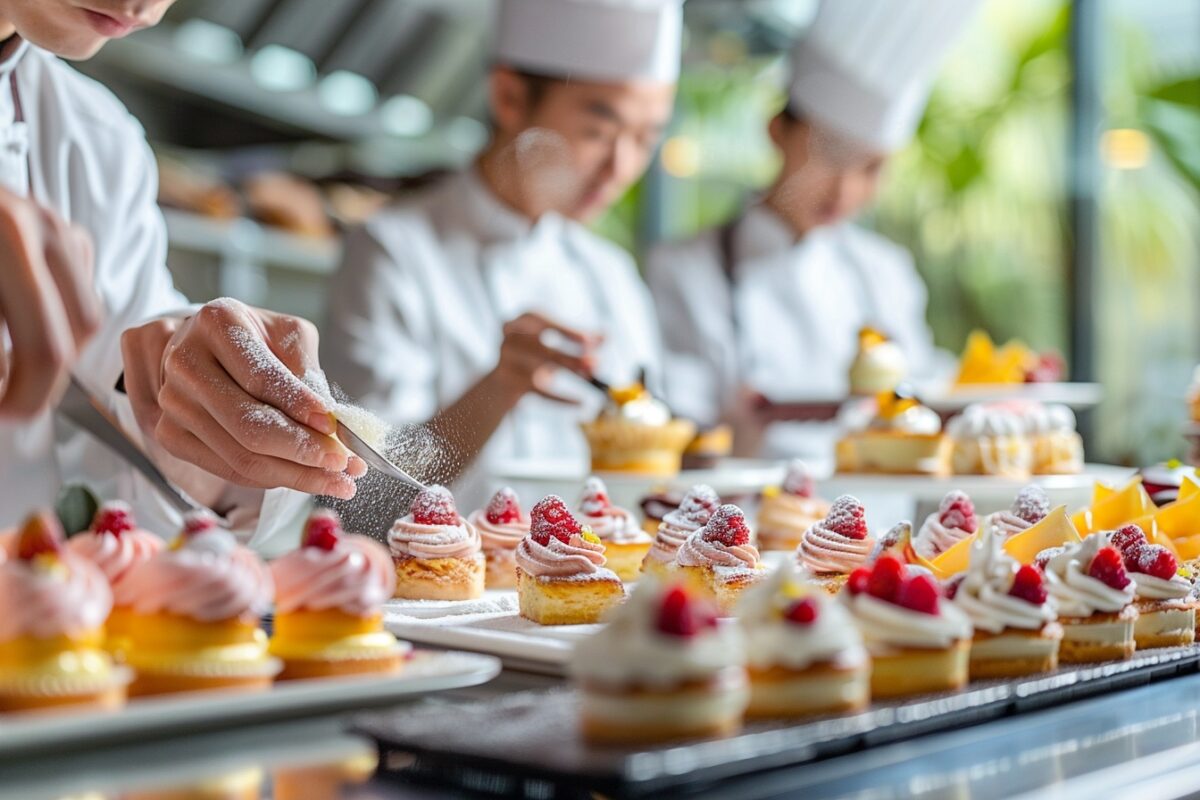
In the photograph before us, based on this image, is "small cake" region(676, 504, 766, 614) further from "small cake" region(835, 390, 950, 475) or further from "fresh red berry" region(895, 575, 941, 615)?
"small cake" region(835, 390, 950, 475)

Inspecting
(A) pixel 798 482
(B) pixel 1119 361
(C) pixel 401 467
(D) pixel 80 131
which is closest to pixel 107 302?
(D) pixel 80 131

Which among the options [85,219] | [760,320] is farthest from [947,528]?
[760,320]

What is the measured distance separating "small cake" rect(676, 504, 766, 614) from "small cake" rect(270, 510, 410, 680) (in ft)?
1.47

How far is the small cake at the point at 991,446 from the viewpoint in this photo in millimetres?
2520

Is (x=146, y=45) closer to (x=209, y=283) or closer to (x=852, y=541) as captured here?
(x=209, y=283)

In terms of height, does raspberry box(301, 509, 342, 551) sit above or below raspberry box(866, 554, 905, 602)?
above

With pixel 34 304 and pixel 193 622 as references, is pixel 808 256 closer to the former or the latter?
pixel 34 304

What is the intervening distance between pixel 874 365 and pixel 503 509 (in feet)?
5.30

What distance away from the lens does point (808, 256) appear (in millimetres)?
4344

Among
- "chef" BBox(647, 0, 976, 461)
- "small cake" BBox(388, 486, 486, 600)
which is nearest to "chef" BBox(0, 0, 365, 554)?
"small cake" BBox(388, 486, 486, 600)

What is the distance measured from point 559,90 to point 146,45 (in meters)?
1.35

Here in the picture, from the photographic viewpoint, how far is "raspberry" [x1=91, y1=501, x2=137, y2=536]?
1.19 metres

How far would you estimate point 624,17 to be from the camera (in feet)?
10.8

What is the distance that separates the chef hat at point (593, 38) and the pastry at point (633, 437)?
1004 mm
